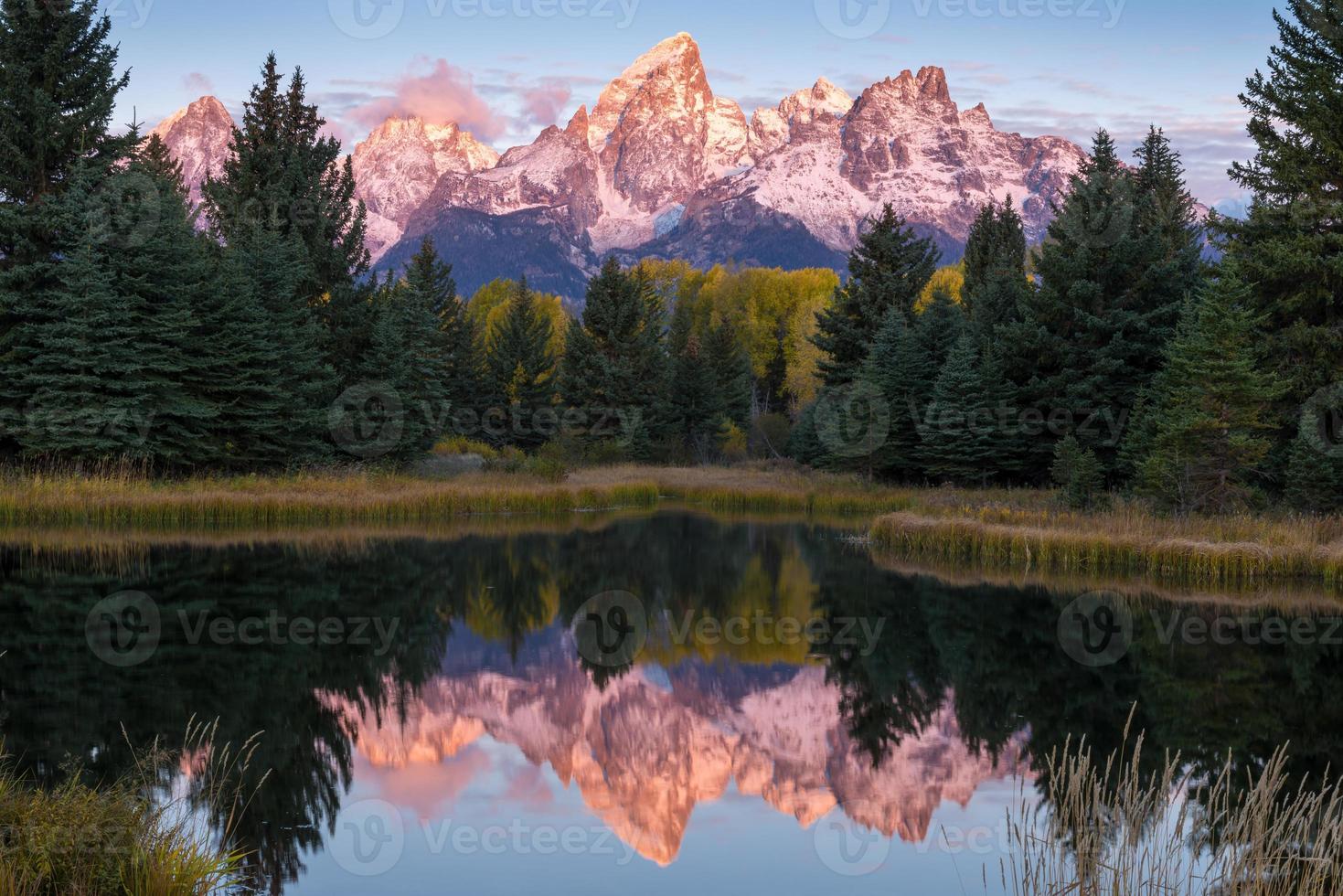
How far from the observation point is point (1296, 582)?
68.4 ft

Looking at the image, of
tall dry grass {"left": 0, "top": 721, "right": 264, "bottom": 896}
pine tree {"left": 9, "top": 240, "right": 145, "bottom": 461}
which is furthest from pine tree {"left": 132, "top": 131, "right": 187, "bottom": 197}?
tall dry grass {"left": 0, "top": 721, "right": 264, "bottom": 896}

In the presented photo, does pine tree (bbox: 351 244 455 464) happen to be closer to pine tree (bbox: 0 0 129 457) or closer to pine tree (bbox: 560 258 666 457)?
pine tree (bbox: 0 0 129 457)

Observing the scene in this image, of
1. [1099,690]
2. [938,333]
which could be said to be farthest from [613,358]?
[1099,690]

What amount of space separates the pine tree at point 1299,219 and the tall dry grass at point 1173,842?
21.0m

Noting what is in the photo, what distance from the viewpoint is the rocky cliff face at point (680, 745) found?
9.70m

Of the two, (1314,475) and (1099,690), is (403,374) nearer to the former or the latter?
(1314,475)

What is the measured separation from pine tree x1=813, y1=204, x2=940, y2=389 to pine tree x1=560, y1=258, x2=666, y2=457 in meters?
10.7

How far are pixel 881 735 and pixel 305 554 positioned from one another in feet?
52.9

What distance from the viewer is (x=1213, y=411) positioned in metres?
25.6

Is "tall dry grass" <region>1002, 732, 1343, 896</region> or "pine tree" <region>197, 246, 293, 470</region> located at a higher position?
"pine tree" <region>197, 246, 293, 470</region>

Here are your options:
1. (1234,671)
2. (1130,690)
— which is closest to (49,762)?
(1130,690)

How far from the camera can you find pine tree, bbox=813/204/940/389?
52375mm

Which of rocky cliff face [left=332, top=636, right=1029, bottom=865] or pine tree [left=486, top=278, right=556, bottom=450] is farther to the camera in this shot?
pine tree [left=486, top=278, right=556, bottom=450]

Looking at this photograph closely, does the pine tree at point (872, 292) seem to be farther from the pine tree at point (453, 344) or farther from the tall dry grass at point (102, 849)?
the tall dry grass at point (102, 849)
